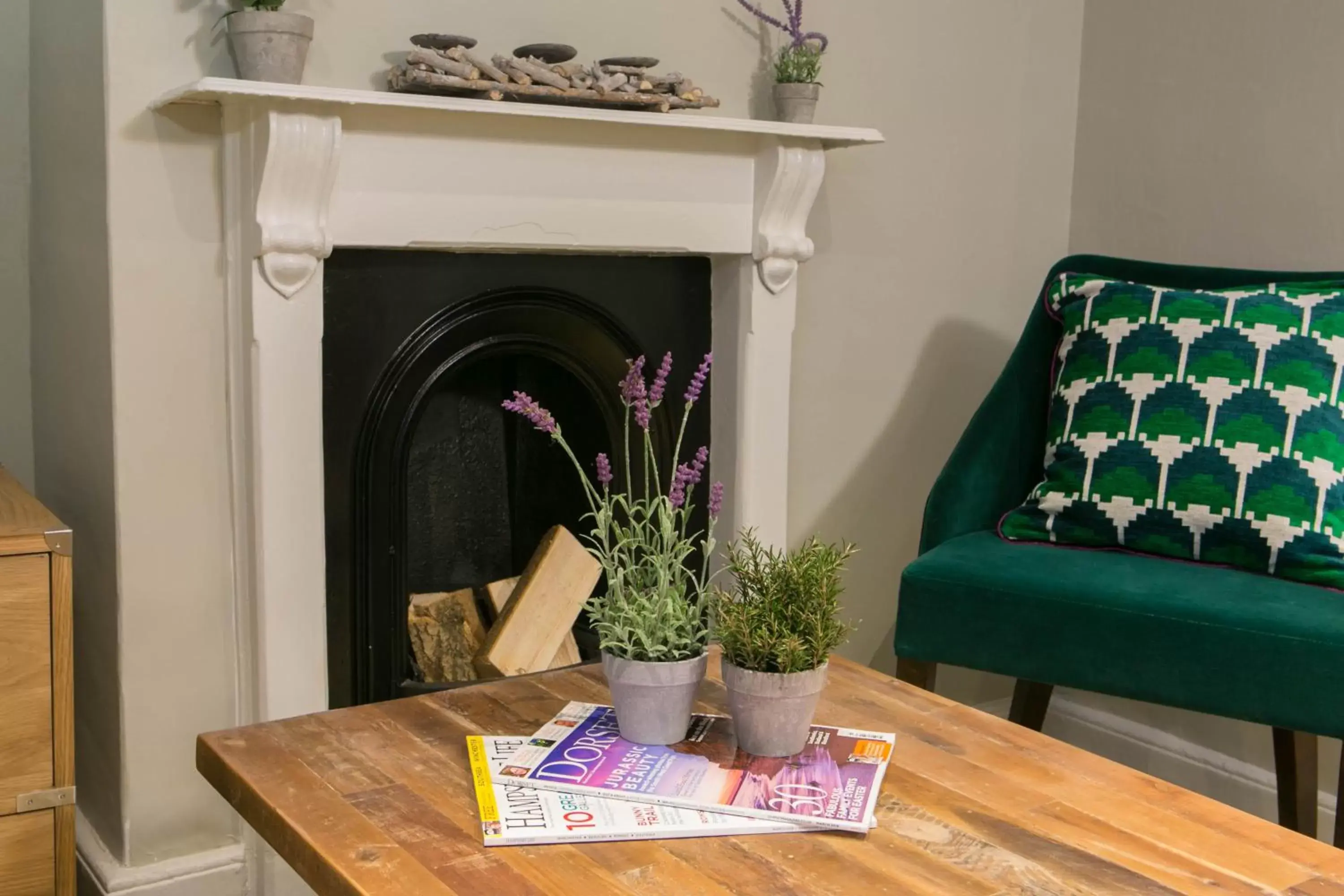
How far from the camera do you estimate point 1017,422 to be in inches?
89.5

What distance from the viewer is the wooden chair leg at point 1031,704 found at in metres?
2.29

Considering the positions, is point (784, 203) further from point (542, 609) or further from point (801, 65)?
point (542, 609)

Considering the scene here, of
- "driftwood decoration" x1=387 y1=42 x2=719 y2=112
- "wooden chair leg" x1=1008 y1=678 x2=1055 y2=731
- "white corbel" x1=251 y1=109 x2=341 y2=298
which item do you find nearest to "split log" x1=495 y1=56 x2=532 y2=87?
"driftwood decoration" x1=387 y1=42 x2=719 y2=112

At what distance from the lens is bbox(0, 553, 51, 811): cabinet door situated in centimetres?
155

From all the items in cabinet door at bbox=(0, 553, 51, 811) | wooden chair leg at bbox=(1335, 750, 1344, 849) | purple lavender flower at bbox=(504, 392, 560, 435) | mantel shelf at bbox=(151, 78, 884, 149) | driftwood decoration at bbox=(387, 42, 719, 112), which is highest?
driftwood decoration at bbox=(387, 42, 719, 112)

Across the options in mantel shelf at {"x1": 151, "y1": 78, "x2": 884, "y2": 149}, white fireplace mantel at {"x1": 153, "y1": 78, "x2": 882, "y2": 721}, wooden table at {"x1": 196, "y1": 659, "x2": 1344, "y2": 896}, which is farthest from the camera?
white fireplace mantel at {"x1": 153, "y1": 78, "x2": 882, "y2": 721}

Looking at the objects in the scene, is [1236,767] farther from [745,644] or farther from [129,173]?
[129,173]

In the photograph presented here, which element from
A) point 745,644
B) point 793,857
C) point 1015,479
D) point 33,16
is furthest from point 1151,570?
point 33,16

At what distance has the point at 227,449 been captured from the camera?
6.08 feet

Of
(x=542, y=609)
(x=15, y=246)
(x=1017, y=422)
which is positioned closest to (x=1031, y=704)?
(x=1017, y=422)

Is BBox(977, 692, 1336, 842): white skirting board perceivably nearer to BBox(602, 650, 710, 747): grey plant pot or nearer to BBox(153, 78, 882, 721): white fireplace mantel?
BBox(153, 78, 882, 721): white fireplace mantel

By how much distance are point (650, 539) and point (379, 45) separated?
3.10 feet

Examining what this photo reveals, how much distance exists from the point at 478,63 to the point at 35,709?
40.4 inches

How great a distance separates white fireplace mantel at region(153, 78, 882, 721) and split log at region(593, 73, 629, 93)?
1.5 inches
